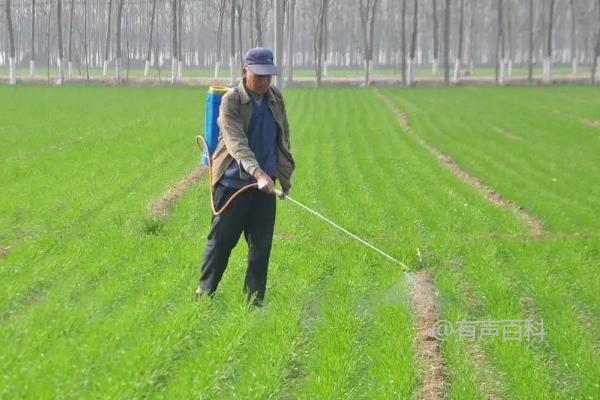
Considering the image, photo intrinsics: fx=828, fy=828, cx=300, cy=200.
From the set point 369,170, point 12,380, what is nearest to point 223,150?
point 12,380

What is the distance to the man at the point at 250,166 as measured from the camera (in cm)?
630

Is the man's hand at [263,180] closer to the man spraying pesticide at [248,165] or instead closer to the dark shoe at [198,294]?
the man spraying pesticide at [248,165]

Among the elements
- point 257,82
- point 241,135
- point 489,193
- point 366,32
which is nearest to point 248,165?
point 241,135

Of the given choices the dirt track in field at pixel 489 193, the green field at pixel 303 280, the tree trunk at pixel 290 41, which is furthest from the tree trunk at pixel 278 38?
the tree trunk at pixel 290 41

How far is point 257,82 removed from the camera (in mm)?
6332

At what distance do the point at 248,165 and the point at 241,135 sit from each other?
277mm

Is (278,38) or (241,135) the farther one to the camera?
(278,38)

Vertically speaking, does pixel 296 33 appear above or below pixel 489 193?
above

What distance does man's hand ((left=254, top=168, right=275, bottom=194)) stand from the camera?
616cm

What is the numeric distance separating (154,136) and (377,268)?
46.1 ft

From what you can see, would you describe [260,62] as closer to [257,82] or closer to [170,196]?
[257,82]

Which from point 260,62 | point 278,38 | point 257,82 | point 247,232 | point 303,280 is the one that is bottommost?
point 303,280

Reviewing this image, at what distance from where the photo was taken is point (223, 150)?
659cm

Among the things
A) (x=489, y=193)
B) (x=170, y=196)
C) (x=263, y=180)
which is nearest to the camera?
(x=263, y=180)
